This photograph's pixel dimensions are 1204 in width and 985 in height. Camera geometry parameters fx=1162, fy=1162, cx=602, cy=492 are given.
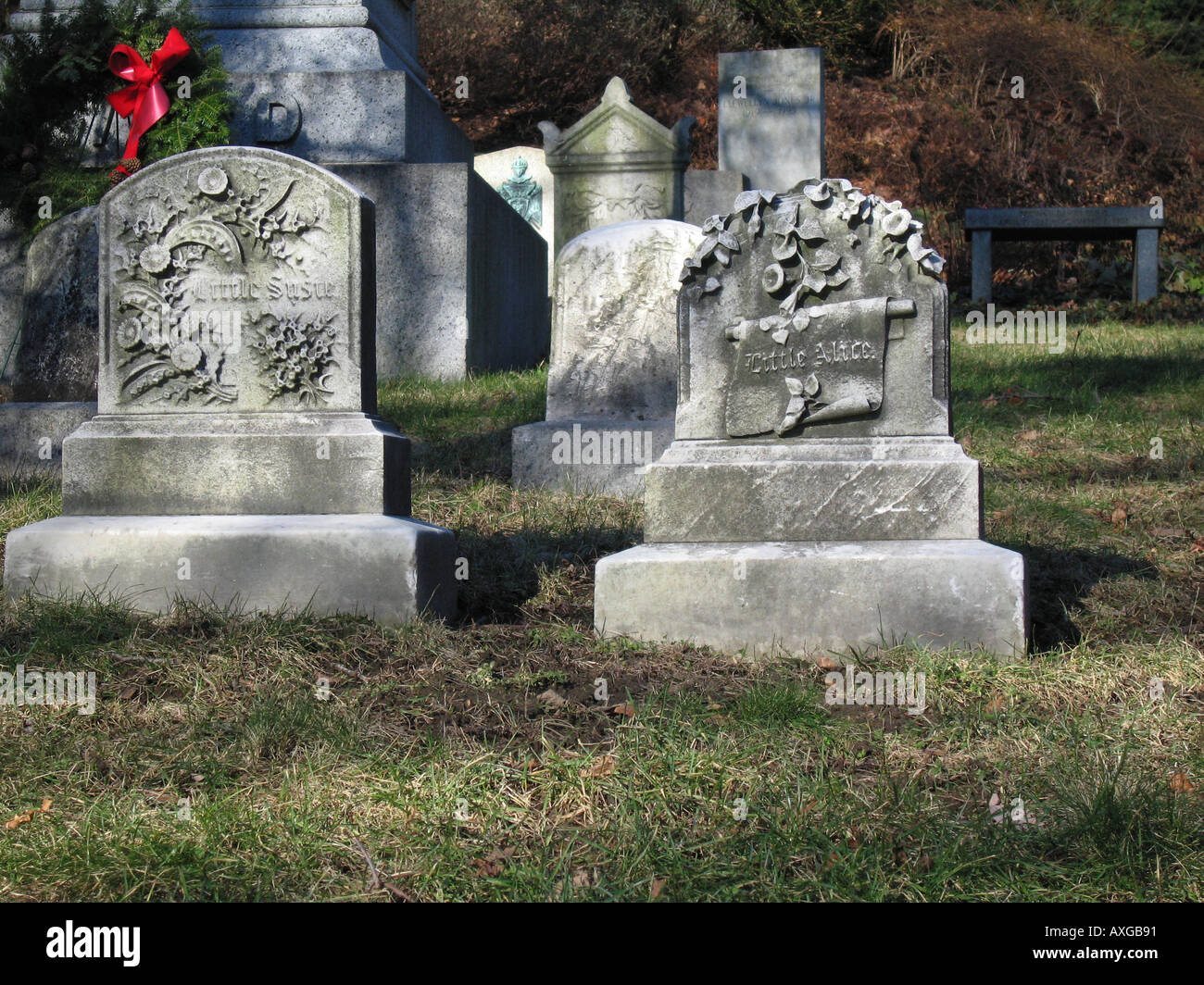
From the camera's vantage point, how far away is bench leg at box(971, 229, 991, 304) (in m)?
Answer: 12.2

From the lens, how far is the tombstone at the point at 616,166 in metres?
10.3

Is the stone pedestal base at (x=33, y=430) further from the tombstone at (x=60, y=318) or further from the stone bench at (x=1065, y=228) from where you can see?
the stone bench at (x=1065, y=228)

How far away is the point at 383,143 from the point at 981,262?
6.79 meters

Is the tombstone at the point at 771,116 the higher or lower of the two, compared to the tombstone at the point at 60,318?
higher

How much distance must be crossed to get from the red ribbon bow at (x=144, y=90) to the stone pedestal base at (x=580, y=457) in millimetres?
3144

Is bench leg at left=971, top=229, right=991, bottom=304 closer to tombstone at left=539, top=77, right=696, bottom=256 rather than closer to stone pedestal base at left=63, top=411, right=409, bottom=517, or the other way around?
tombstone at left=539, top=77, right=696, bottom=256

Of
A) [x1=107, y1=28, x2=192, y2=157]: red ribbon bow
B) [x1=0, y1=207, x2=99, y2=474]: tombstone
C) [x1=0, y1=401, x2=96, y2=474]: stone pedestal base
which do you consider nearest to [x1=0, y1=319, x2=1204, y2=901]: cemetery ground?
[x1=0, y1=401, x2=96, y2=474]: stone pedestal base

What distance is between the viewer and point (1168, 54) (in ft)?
61.7

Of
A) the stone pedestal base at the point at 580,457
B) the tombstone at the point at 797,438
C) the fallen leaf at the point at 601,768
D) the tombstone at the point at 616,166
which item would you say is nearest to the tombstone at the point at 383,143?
the tombstone at the point at 616,166

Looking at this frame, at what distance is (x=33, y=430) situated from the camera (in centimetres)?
640

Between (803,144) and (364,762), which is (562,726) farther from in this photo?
(803,144)

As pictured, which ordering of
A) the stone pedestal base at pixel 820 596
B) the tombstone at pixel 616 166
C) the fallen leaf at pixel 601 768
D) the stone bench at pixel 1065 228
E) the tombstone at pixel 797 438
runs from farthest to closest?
the stone bench at pixel 1065 228, the tombstone at pixel 616 166, the tombstone at pixel 797 438, the stone pedestal base at pixel 820 596, the fallen leaf at pixel 601 768
